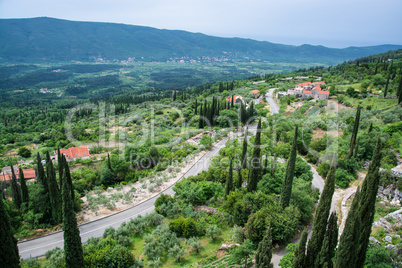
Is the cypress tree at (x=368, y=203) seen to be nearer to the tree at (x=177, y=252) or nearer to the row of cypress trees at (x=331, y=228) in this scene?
the row of cypress trees at (x=331, y=228)

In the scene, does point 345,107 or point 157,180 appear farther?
point 345,107

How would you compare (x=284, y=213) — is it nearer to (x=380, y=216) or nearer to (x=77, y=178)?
(x=380, y=216)

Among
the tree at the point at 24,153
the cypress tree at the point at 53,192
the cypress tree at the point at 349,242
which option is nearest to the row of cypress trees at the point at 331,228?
the cypress tree at the point at 349,242

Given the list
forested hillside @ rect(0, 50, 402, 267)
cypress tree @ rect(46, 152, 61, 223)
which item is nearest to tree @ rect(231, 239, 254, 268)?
forested hillside @ rect(0, 50, 402, 267)

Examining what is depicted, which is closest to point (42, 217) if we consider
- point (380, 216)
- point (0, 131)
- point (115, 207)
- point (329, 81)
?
point (115, 207)

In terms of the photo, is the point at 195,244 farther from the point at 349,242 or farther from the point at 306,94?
the point at 306,94

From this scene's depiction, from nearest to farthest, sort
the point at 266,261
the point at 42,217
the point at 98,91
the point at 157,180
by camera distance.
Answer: the point at 266,261 < the point at 42,217 < the point at 157,180 < the point at 98,91
